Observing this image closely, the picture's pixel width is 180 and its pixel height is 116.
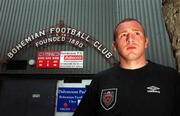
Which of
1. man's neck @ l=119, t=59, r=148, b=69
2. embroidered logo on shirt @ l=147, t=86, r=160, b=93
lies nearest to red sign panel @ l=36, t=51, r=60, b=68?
man's neck @ l=119, t=59, r=148, b=69

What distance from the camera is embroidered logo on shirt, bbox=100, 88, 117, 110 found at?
1794 millimetres

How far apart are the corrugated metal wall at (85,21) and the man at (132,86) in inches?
327

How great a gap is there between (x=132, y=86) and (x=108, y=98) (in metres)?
0.17

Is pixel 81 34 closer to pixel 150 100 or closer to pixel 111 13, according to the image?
pixel 111 13

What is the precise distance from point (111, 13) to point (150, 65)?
958cm

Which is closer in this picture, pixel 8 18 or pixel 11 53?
pixel 11 53

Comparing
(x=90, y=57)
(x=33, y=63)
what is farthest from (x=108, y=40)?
(x=33, y=63)

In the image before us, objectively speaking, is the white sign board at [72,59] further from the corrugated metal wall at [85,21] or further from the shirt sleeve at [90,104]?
the shirt sleeve at [90,104]

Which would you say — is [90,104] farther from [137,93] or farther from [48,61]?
[48,61]

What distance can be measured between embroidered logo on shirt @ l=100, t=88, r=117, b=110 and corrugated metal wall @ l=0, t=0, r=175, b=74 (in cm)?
844

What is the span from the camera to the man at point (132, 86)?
1726 millimetres

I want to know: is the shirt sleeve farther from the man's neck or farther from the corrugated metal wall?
the corrugated metal wall

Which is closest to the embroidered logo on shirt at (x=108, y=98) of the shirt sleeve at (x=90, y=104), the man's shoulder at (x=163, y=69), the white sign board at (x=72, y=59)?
the shirt sleeve at (x=90, y=104)

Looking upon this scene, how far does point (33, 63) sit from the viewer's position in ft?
34.9
